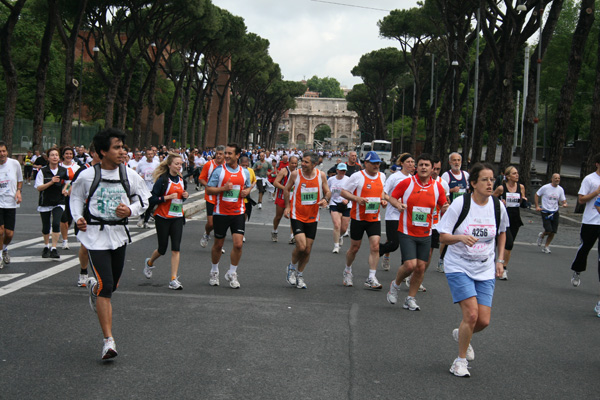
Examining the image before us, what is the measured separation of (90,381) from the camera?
4.66 m

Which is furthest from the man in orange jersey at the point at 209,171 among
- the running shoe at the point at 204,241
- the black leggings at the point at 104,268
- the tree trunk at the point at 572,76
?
the tree trunk at the point at 572,76

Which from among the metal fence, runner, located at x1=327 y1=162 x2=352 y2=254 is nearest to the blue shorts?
runner, located at x1=327 y1=162 x2=352 y2=254

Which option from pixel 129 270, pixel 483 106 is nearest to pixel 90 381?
pixel 129 270

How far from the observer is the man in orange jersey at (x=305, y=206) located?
8227mm

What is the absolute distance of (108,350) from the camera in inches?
199

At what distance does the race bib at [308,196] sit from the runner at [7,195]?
3.71 meters

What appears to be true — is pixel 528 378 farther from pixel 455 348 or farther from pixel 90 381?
pixel 90 381

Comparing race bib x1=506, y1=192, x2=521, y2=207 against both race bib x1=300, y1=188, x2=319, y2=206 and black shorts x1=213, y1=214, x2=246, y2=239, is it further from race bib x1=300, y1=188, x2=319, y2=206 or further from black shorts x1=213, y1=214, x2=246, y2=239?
black shorts x1=213, y1=214, x2=246, y2=239

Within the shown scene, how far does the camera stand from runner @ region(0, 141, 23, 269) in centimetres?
895

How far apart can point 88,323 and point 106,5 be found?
28.1m

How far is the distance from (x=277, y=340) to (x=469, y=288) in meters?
1.68

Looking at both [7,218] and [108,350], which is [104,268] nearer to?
[108,350]

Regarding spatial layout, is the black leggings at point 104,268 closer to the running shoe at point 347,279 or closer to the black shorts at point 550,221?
the running shoe at point 347,279

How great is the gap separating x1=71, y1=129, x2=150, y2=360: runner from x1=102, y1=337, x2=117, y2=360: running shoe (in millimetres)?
57
